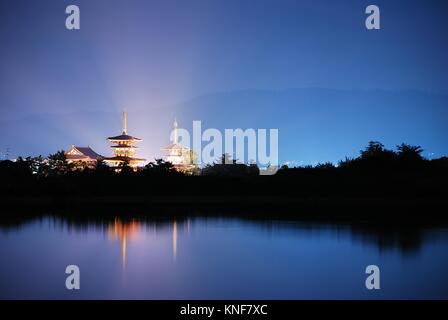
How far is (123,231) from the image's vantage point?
17.0 m

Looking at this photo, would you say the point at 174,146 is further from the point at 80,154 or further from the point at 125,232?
the point at 125,232

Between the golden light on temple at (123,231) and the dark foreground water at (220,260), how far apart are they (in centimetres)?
3

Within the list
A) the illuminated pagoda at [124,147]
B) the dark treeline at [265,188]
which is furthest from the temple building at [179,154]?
the dark treeline at [265,188]

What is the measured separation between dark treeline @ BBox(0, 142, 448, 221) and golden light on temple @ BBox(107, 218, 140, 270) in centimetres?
765

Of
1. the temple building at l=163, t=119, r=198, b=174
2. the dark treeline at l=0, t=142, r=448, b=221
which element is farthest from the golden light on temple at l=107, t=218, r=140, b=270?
the temple building at l=163, t=119, r=198, b=174

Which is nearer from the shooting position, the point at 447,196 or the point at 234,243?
the point at 234,243

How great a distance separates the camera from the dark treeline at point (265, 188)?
26.0 metres

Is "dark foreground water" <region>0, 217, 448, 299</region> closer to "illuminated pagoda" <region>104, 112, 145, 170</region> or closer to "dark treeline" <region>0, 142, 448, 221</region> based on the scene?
"dark treeline" <region>0, 142, 448, 221</region>
